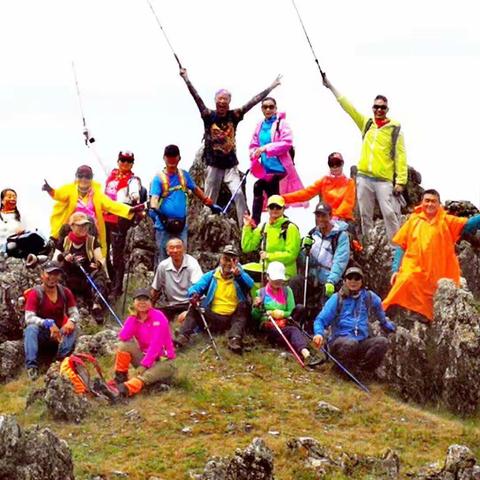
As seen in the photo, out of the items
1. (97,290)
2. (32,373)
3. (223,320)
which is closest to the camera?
(32,373)

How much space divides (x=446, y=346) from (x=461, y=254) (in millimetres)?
6390

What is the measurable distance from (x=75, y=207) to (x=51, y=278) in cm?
315

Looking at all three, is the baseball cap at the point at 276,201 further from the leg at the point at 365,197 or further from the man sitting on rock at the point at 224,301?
the leg at the point at 365,197

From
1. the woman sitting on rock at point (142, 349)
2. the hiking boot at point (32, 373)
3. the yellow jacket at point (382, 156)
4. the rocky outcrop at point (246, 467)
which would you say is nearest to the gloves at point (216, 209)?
the yellow jacket at point (382, 156)

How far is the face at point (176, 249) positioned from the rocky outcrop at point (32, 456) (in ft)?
→ 21.2

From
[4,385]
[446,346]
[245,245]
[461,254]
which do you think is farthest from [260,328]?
[461,254]

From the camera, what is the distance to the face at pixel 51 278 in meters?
22.2

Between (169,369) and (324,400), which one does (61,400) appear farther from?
(324,400)

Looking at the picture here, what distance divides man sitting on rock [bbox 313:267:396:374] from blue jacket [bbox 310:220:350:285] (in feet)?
4.09

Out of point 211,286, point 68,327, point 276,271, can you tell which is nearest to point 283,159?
point 276,271

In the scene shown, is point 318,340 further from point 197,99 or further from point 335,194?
point 197,99

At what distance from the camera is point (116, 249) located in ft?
85.3

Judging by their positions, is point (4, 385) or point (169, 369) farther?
point (4, 385)

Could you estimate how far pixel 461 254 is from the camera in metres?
29.2
